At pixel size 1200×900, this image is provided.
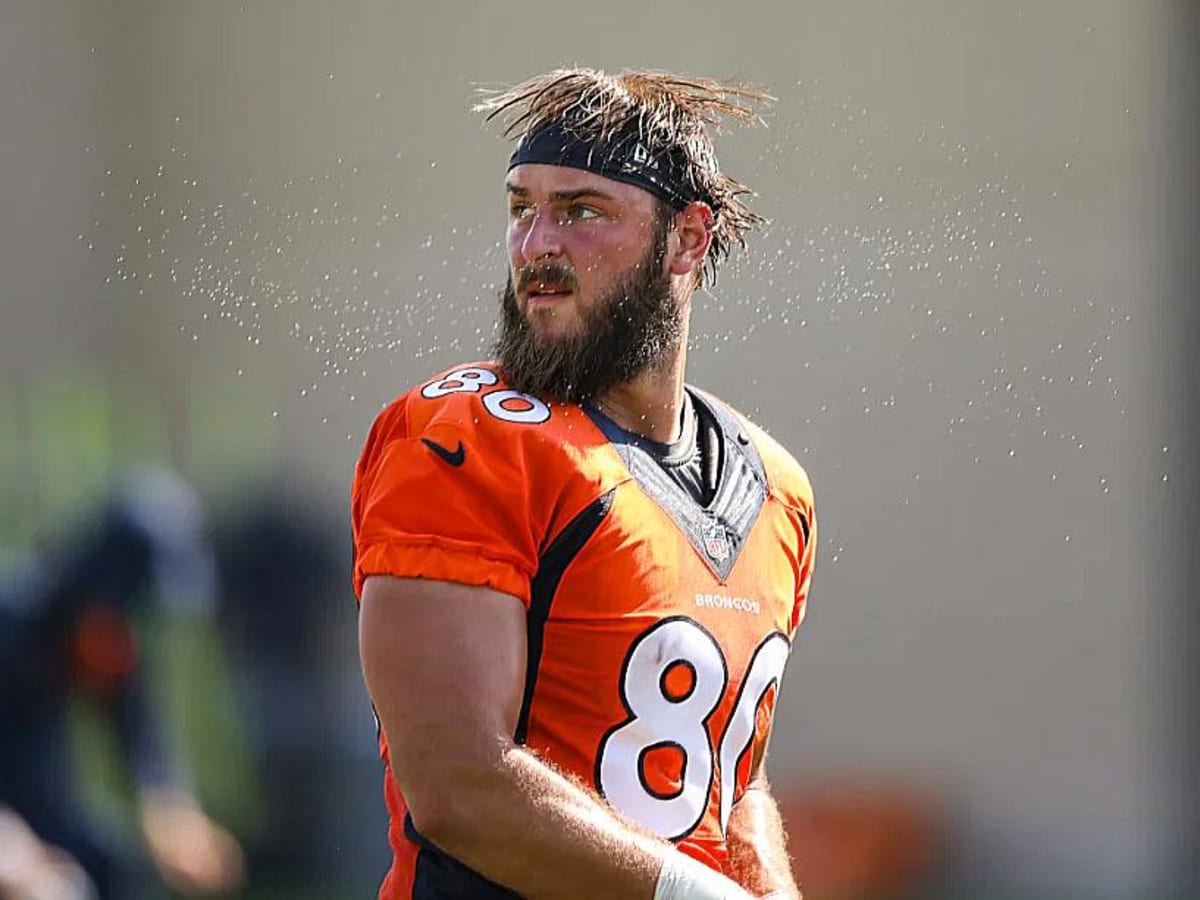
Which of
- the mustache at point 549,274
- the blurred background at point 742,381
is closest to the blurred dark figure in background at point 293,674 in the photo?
the blurred background at point 742,381

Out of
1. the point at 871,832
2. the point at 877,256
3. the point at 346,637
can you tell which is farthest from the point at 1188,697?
the point at 346,637

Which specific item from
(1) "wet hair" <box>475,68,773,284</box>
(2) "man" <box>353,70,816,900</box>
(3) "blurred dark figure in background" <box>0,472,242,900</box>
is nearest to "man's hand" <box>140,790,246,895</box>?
(3) "blurred dark figure in background" <box>0,472,242,900</box>

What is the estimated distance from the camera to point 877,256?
15.1ft

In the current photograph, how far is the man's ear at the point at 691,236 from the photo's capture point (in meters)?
2.32

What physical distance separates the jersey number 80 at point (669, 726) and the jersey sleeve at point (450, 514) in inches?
6.9

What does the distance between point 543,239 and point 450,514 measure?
0.42 m

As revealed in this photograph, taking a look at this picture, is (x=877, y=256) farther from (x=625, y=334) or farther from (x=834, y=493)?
(x=625, y=334)

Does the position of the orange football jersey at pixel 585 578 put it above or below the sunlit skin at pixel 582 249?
below

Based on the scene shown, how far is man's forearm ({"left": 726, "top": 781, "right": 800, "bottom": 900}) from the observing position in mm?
2248

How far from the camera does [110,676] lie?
14.3 ft

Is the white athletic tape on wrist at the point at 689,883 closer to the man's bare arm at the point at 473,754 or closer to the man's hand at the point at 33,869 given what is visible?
the man's bare arm at the point at 473,754

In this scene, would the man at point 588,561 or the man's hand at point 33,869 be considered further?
the man's hand at point 33,869

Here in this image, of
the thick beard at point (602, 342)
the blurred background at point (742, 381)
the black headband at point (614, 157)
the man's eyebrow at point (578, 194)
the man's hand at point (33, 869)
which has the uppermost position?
the black headband at point (614, 157)

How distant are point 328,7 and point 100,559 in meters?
1.41
